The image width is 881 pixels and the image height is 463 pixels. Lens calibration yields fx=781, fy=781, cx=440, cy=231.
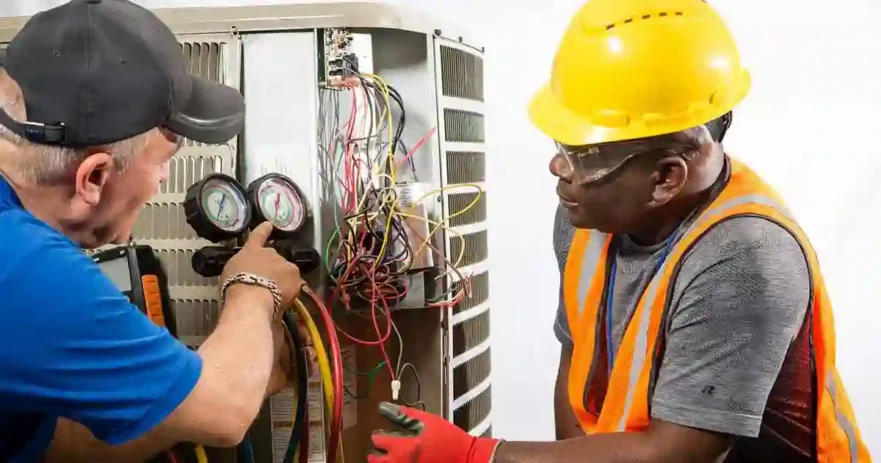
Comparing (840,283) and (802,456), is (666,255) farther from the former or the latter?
(840,283)

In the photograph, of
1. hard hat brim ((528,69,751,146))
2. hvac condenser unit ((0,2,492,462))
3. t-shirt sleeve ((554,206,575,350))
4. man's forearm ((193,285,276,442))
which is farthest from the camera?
t-shirt sleeve ((554,206,575,350))

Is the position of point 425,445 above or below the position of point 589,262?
below

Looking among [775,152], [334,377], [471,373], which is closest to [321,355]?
[334,377]

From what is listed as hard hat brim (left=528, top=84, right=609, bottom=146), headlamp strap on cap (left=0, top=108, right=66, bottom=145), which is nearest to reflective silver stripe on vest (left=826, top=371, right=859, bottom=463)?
hard hat brim (left=528, top=84, right=609, bottom=146)

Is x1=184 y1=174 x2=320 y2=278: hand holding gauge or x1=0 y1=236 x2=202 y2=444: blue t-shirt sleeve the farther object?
x1=184 y1=174 x2=320 y2=278: hand holding gauge

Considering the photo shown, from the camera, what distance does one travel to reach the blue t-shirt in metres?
0.80

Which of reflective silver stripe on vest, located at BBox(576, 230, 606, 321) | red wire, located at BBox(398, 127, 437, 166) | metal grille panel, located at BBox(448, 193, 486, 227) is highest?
red wire, located at BBox(398, 127, 437, 166)

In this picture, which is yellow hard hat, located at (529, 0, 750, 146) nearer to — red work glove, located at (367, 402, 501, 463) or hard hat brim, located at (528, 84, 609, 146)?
hard hat brim, located at (528, 84, 609, 146)

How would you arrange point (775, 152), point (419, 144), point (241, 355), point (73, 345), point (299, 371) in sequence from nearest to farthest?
point (73, 345), point (241, 355), point (299, 371), point (419, 144), point (775, 152)

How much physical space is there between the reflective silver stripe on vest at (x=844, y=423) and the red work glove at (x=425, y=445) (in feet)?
1.57

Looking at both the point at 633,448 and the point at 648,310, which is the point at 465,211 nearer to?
the point at 648,310

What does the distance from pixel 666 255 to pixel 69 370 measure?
0.77 m

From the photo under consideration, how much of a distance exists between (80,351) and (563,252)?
2.63 ft

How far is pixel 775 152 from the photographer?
1848mm
